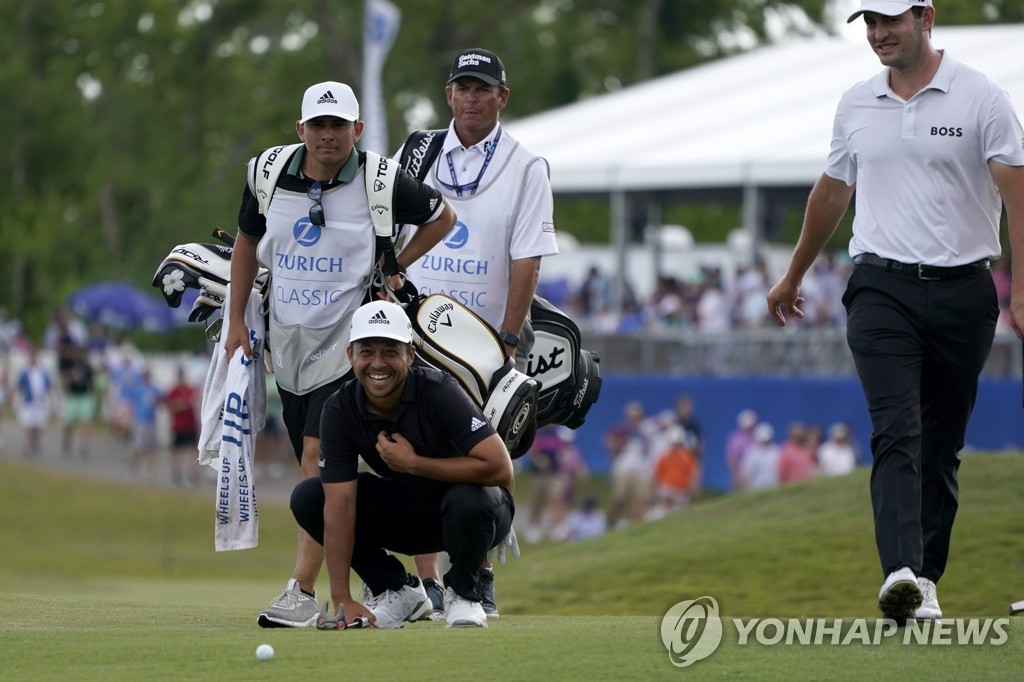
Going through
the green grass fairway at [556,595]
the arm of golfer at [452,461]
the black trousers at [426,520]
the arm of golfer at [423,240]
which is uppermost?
the arm of golfer at [423,240]

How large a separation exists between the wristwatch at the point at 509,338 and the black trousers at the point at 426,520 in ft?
3.08

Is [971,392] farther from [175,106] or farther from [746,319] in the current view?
[175,106]

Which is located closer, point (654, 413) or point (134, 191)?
point (654, 413)

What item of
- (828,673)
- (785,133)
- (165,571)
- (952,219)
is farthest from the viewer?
(785,133)

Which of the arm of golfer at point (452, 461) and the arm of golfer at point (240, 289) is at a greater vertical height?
the arm of golfer at point (240, 289)

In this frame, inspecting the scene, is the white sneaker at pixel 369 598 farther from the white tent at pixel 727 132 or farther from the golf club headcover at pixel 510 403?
the white tent at pixel 727 132

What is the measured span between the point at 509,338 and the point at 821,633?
2.09m

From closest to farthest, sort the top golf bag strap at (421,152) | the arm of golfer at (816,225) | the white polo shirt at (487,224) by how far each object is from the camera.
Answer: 1. the arm of golfer at (816,225)
2. the white polo shirt at (487,224)
3. the top golf bag strap at (421,152)

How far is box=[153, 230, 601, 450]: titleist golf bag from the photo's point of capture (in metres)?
7.63

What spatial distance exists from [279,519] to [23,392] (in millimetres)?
7473

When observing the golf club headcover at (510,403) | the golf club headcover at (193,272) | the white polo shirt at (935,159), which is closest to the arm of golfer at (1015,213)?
the white polo shirt at (935,159)

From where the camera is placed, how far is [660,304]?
28.4 metres

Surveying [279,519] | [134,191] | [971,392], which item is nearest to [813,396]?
[279,519]

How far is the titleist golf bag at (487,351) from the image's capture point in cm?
763
